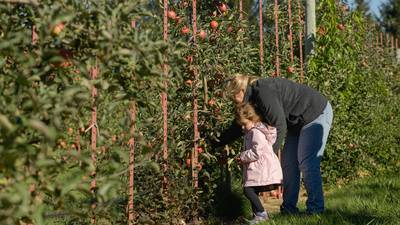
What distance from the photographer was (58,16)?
1622mm

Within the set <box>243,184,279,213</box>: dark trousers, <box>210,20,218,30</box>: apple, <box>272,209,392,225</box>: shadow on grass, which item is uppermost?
<box>210,20,218,30</box>: apple

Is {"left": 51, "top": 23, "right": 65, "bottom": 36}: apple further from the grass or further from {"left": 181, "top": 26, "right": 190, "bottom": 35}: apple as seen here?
{"left": 181, "top": 26, "right": 190, "bottom": 35}: apple

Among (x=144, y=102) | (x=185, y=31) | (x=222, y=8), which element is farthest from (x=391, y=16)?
(x=144, y=102)

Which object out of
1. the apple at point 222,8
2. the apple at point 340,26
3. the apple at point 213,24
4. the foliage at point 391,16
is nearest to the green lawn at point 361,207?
the apple at point 213,24

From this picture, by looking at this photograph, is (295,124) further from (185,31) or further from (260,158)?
(185,31)

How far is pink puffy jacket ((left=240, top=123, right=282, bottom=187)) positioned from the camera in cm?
462

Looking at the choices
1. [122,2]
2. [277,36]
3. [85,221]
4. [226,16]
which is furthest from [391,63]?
[122,2]

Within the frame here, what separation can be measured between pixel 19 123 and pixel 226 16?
347 centimetres

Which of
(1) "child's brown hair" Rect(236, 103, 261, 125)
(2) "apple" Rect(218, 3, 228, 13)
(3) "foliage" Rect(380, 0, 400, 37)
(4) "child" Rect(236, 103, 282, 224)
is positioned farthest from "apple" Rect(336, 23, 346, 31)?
(3) "foliage" Rect(380, 0, 400, 37)

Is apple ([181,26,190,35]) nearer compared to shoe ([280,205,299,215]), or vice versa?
apple ([181,26,190,35])

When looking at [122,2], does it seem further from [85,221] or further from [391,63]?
[391,63]

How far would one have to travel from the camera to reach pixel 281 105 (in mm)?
4520

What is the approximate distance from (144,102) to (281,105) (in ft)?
8.04

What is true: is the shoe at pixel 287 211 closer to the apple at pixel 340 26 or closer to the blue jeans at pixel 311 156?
the blue jeans at pixel 311 156
